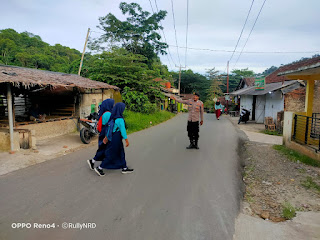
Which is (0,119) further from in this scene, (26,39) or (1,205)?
(26,39)

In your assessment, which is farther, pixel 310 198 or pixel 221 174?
pixel 221 174

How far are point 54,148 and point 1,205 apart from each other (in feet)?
14.7

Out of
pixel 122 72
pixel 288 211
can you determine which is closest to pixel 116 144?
pixel 288 211

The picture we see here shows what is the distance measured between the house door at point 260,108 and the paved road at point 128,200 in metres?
15.0

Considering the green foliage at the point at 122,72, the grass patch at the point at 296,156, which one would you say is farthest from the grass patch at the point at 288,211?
the green foliage at the point at 122,72

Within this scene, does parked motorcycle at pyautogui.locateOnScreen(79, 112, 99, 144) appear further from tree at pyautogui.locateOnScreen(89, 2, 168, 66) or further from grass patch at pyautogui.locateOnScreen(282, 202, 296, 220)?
tree at pyautogui.locateOnScreen(89, 2, 168, 66)

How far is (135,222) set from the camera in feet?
10.9

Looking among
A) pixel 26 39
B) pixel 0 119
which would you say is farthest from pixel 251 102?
pixel 26 39

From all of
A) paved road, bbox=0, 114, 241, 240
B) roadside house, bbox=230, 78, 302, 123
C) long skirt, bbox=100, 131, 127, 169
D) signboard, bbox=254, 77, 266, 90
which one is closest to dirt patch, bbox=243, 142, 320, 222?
paved road, bbox=0, 114, 241, 240

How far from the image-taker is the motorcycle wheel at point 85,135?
29.2ft

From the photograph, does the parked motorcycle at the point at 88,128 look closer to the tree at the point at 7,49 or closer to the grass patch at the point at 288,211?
the grass patch at the point at 288,211

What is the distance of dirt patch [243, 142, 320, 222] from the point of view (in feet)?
13.2

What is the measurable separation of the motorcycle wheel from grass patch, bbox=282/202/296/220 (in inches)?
279

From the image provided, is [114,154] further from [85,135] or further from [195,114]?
[85,135]
